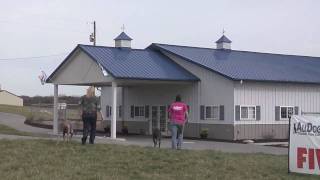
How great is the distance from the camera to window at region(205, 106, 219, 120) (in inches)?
1244

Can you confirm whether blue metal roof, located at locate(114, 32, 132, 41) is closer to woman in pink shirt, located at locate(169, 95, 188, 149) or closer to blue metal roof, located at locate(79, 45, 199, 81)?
blue metal roof, located at locate(79, 45, 199, 81)

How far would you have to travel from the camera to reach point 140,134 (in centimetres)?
3631

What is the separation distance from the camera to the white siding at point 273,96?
102ft

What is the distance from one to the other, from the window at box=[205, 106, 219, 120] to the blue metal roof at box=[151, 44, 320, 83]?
6.58 feet

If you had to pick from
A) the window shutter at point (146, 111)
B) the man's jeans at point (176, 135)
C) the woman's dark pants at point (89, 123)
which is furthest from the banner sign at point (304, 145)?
the window shutter at point (146, 111)

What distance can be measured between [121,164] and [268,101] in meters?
19.9

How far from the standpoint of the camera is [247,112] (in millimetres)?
31312

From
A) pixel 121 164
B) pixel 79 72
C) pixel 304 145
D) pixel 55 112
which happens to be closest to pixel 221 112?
pixel 79 72

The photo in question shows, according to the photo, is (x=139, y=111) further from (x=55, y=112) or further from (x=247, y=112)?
(x=247, y=112)

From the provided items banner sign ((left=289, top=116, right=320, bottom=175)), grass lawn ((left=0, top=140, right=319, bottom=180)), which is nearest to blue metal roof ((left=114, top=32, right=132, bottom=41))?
grass lawn ((left=0, top=140, right=319, bottom=180))

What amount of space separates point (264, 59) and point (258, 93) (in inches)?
233

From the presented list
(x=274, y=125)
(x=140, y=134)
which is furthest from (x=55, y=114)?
(x=274, y=125)

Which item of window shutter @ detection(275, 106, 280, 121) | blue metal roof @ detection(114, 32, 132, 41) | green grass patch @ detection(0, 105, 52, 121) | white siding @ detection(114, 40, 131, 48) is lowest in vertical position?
green grass patch @ detection(0, 105, 52, 121)

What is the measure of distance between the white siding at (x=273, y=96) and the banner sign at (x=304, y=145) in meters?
17.2
